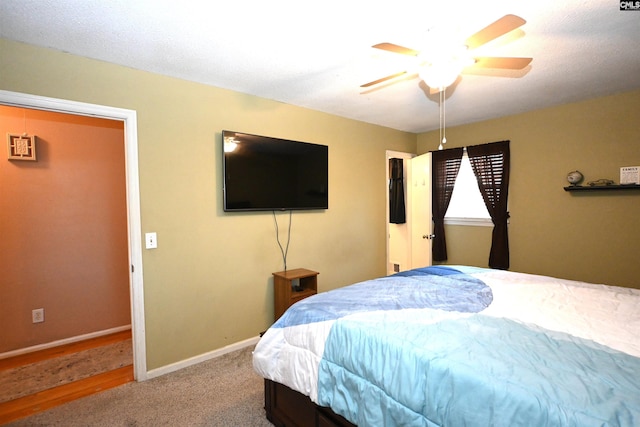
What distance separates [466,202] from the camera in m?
4.19

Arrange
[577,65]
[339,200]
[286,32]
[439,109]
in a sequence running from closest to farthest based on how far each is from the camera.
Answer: [286,32], [577,65], [439,109], [339,200]

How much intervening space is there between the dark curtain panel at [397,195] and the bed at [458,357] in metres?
2.72

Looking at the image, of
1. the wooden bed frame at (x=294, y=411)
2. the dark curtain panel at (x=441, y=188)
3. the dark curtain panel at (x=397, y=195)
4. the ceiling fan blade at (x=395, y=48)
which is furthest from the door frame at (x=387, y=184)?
the wooden bed frame at (x=294, y=411)

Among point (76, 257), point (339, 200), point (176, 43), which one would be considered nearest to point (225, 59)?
point (176, 43)

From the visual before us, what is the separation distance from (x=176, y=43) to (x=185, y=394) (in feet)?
7.93

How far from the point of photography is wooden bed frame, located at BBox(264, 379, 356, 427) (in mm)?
1501

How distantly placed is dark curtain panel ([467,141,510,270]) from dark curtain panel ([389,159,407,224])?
45.7 inches

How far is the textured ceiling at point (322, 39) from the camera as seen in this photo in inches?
65.5

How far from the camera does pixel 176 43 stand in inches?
79.4

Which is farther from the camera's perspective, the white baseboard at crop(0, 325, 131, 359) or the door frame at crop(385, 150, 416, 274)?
the door frame at crop(385, 150, 416, 274)

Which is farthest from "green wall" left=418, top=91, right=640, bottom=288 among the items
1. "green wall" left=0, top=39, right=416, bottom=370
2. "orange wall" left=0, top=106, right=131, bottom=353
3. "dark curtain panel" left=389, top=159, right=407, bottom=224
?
"orange wall" left=0, top=106, right=131, bottom=353

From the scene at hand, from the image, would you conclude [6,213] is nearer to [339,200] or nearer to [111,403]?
[111,403]

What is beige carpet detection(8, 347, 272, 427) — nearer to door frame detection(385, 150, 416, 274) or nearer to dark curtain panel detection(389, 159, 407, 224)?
door frame detection(385, 150, 416, 274)

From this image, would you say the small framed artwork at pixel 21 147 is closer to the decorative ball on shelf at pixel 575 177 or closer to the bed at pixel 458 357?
the bed at pixel 458 357
